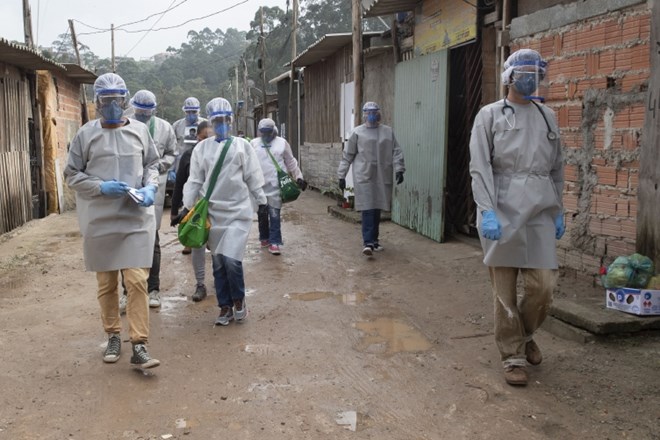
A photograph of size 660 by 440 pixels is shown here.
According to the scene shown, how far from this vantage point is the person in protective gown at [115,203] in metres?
4.30

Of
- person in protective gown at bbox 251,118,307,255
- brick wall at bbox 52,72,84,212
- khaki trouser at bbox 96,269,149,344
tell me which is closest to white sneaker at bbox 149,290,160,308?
khaki trouser at bbox 96,269,149,344

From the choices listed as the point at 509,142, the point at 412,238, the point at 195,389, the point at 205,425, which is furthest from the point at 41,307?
the point at 412,238

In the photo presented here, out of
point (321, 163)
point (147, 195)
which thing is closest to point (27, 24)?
point (321, 163)

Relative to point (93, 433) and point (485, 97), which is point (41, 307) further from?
point (485, 97)

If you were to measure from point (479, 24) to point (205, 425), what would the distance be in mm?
5983

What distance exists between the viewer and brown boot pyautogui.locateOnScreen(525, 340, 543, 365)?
13.8ft

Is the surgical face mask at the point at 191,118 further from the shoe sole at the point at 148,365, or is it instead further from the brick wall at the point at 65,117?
the brick wall at the point at 65,117

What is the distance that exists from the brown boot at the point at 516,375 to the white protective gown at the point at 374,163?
4.38 meters

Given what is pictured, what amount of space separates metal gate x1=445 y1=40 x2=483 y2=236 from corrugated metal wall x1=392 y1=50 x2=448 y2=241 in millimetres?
283

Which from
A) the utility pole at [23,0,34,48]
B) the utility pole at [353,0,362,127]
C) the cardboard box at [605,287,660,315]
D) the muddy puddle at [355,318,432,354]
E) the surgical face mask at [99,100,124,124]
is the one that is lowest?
the muddy puddle at [355,318,432,354]

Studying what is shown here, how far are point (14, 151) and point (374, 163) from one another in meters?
6.75

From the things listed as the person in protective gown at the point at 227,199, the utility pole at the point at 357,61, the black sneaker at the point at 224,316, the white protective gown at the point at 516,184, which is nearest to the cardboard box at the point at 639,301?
the white protective gown at the point at 516,184

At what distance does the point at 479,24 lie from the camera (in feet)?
25.5

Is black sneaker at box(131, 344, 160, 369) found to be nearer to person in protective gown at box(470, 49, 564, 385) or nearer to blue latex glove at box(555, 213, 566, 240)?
person in protective gown at box(470, 49, 564, 385)
